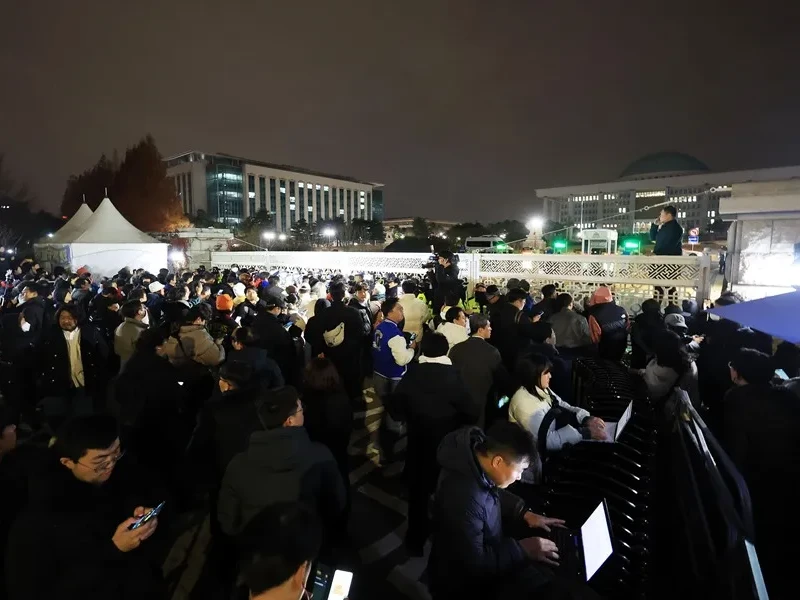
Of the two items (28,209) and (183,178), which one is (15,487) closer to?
(28,209)

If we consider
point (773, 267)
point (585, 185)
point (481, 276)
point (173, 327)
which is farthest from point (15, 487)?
point (585, 185)

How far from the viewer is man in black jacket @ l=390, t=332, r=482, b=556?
364 centimetres

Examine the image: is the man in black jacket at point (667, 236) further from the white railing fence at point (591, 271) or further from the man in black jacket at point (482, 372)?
the man in black jacket at point (482, 372)

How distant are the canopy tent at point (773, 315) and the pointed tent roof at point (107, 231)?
2113cm

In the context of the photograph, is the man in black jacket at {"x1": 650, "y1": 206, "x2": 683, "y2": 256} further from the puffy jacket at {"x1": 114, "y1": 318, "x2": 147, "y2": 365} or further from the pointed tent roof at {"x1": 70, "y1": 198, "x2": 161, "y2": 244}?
the pointed tent roof at {"x1": 70, "y1": 198, "x2": 161, "y2": 244}

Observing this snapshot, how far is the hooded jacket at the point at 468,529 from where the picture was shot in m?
2.24

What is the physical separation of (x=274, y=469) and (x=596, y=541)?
1.66m

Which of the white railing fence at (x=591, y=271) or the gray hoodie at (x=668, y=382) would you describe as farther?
the white railing fence at (x=591, y=271)

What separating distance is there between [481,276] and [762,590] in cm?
1086

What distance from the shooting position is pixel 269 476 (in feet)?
8.23

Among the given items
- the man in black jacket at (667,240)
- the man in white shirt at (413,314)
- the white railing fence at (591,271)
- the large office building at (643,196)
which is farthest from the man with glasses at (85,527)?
the large office building at (643,196)

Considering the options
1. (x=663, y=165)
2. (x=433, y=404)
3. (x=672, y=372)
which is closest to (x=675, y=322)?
(x=672, y=372)

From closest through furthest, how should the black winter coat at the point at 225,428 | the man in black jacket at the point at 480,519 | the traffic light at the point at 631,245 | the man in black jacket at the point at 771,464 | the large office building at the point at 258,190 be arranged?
the man in black jacket at the point at 480,519, the man in black jacket at the point at 771,464, the black winter coat at the point at 225,428, the traffic light at the point at 631,245, the large office building at the point at 258,190

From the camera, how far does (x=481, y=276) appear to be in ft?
40.9
